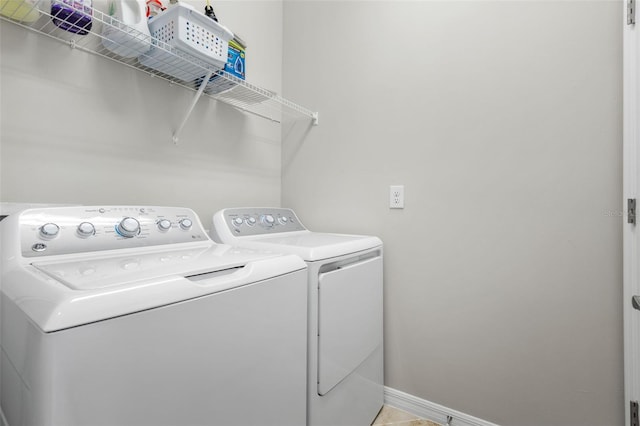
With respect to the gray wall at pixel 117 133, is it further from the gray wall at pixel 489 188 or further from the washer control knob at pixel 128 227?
the gray wall at pixel 489 188

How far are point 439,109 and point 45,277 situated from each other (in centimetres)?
157

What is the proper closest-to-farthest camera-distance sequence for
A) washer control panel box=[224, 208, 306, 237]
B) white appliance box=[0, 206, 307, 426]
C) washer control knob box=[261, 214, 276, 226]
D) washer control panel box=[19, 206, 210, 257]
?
1. white appliance box=[0, 206, 307, 426]
2. washer control panel box=[19, 206, 210, 257]
3. washer control panel box=[224, 208, 306, 237]
4. washer control knob box=[261, 214, 276, 226]

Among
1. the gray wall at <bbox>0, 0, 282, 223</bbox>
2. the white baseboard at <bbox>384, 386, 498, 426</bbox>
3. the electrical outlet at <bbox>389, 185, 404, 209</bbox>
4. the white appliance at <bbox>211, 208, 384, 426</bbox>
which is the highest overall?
the gray wall at <bbox>0, 0, 282, 223</bbox>

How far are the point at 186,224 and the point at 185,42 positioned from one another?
66 cm

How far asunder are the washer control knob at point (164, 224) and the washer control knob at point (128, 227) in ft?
0.25

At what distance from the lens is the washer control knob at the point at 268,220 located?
1.59 m

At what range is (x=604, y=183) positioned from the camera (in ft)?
3.87


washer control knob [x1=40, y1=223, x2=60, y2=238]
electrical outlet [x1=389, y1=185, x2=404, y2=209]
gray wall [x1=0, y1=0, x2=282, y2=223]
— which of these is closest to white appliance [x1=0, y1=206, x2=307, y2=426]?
washer control knob [x1=40, y1=223, x2=60, y2=238]

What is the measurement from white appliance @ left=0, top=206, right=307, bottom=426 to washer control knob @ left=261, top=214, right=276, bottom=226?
50 centimetres

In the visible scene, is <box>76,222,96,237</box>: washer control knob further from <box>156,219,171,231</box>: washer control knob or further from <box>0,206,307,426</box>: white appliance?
<box>156,219,171,231</box>: washer control knob

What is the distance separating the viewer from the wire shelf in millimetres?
1000

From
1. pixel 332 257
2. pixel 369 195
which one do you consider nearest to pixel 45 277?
pixel 332 257

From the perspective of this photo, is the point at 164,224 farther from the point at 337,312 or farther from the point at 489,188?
the point at 489,188

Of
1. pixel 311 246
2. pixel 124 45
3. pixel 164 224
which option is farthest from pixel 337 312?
pixel 124 45
